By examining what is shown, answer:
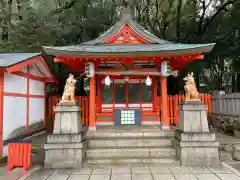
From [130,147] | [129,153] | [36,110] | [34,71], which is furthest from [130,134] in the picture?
[34,71]

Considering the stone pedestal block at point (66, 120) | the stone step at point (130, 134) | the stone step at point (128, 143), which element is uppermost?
the stone pedestal block at point (66, 120)

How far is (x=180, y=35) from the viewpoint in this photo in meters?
19.6

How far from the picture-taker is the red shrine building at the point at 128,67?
9562 mm

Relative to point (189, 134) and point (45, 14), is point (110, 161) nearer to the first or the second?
point (189, 134)

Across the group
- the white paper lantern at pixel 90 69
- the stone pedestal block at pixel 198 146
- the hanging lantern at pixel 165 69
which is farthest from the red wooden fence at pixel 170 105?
the stone pedestal block at pixel 198 146

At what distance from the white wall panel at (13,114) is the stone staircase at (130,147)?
3.10 m

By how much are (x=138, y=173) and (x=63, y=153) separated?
276cm

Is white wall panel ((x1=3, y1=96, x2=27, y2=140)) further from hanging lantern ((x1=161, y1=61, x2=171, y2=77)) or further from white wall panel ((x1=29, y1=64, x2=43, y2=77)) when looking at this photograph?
hanging lantern ((x1=161, y1=61, x2=171, y2=77))

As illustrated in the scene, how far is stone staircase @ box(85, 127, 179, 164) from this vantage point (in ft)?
26.9

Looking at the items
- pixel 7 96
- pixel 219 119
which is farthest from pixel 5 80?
pixel 219 119

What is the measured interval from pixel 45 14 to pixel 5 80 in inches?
341

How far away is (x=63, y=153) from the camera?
312 inches

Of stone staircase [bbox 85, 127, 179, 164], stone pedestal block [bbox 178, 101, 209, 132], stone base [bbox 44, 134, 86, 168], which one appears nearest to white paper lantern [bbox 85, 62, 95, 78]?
stone staircase [bbox 85, 127, 179, 164]

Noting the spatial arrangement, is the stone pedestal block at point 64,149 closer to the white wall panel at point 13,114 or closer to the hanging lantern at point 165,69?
the white wall panel at point 13,114
